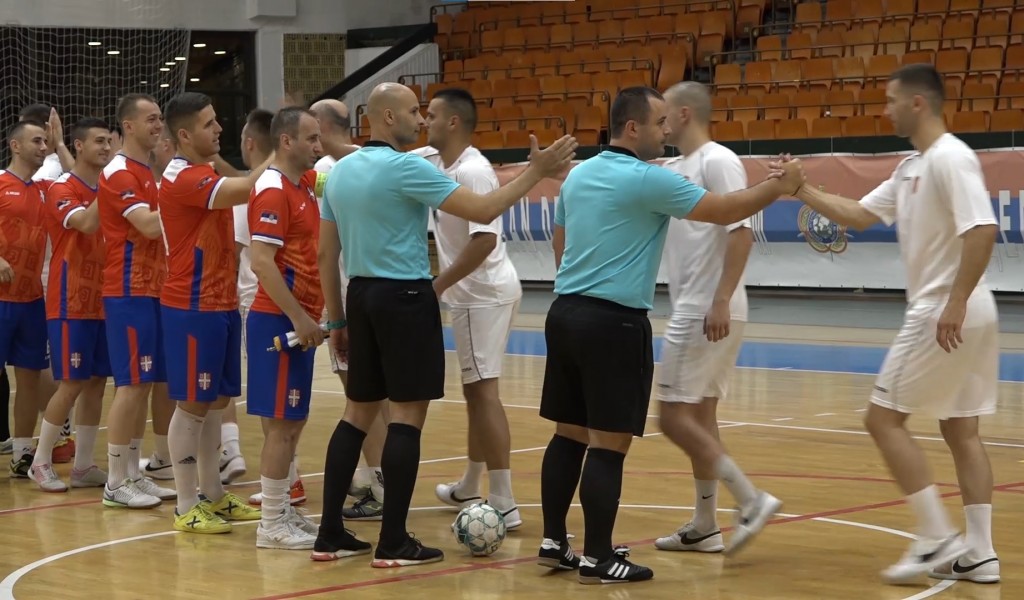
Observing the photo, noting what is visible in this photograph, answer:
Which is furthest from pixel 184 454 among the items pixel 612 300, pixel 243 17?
pixel 243 17

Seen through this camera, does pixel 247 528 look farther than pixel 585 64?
No

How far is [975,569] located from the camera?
547 centimetres

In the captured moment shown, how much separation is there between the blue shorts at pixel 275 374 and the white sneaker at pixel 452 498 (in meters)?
1.18

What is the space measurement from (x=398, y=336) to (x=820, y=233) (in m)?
13.6

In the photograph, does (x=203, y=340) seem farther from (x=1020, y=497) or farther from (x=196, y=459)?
(x=1020, y=497)

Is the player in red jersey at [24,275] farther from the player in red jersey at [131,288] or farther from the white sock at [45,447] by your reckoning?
the player in red jersey at [131,288]

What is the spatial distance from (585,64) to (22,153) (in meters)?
16.2

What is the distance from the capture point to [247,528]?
6.84 meters

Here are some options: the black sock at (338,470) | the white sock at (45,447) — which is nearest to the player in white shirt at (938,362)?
the black sock at (338,470)

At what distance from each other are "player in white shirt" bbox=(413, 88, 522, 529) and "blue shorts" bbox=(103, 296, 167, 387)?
1.82 meters

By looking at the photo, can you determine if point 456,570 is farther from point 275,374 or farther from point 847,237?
point 847,237

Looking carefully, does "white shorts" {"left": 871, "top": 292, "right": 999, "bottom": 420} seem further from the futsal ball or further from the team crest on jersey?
the team crest on jersey

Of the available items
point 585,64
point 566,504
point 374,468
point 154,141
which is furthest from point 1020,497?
point 585,64

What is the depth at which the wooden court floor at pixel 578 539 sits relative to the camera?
5.49m
